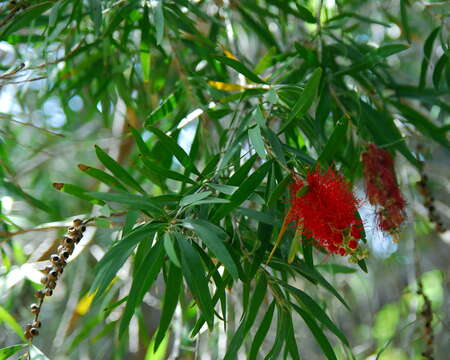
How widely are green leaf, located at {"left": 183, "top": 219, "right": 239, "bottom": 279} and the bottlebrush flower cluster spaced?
35 cm

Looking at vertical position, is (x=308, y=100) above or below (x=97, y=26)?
below

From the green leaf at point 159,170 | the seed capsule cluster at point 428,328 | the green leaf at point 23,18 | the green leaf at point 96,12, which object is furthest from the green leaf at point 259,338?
the green leaf at point 23,18

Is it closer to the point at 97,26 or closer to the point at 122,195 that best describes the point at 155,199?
the point at 122,195

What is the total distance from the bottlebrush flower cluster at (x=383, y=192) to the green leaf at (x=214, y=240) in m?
0.35

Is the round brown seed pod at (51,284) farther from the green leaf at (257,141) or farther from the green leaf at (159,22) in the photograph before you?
the green leaf at (159,22)

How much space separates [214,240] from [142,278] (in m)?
0.11

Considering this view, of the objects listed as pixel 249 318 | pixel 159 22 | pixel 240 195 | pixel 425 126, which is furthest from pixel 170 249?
pixel 425 126

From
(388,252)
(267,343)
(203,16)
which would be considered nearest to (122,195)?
(203,16)

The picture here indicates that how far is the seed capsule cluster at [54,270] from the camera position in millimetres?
899

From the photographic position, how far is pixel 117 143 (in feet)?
7.23

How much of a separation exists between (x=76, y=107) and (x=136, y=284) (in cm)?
200

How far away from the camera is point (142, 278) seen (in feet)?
2.73

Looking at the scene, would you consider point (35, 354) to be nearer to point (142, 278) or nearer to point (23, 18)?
point (142, 278)

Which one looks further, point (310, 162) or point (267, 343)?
point (267, 343)
